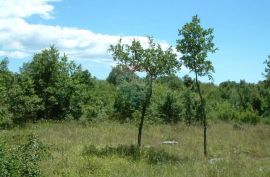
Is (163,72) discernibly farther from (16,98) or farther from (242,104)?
(242,104)

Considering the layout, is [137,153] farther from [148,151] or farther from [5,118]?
[5,118]

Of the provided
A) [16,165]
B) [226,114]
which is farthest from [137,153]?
[226,114]

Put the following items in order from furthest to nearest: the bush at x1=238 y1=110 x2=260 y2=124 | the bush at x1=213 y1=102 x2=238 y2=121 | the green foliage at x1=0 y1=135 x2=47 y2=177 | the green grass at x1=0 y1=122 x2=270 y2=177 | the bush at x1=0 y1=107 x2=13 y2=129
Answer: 1. the bush at x1=213 y1=102 x2=238 y2=121
2. the bush at x1=238 y1=110 x2=260 y2=124
3. the bush at x1=0 y1=107 x2=13 y2=129
4. the green grass at x1=0 y1=122 x2=270 y2=177
5. the green foliage at x1=0 y1=135 x2=47 y2=177

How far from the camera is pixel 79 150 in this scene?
17484 millimetres

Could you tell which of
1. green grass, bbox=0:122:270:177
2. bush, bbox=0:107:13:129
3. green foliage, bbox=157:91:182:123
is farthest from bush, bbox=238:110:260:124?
bush, bbox=0:107:13:129

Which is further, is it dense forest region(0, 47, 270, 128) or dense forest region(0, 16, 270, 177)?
dense forest region(0, 47, 270, 128)

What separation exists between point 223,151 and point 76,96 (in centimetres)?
1309

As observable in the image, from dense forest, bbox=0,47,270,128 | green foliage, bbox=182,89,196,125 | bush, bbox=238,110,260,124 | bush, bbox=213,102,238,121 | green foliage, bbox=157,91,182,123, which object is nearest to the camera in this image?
dense forest, bbox=0,47,270,128

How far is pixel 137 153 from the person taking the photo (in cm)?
1700

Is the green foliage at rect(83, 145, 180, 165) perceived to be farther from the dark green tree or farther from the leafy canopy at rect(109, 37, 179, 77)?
the dark green tree

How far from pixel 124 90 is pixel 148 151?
49.4 feet

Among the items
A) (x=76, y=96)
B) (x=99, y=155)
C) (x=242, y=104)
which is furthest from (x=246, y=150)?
(x=242, y=104)

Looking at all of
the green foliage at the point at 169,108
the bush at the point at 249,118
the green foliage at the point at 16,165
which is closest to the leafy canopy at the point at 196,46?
the green foliage at the point at 16,165

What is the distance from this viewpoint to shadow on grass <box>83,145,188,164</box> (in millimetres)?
16312
